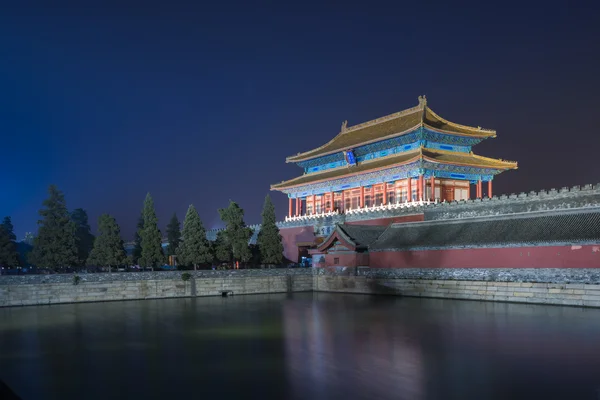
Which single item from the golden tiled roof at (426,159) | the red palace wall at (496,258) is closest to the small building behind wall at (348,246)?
the red palace wall at (496,258)

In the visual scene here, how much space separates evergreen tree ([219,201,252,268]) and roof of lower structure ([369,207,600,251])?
8.76 meters

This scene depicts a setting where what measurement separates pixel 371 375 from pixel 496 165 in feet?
112

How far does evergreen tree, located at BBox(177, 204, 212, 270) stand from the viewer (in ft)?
114

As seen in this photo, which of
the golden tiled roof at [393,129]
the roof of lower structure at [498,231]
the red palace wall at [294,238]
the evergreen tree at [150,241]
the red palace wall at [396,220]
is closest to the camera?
the roof of lower structure at [498,231]

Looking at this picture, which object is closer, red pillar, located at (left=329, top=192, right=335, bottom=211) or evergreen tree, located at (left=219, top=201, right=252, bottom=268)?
evergreen tree, located at (left=219, top=201, right=252, bottom=268)

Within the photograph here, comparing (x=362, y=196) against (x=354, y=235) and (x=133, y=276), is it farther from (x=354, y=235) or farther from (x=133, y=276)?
(x=133, y=276)

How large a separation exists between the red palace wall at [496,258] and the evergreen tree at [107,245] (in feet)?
51.7

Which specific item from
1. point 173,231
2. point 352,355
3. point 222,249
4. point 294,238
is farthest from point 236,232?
point 352,355

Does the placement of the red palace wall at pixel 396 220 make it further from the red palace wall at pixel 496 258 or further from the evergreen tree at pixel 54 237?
the evergreen tree at pixel 54 237

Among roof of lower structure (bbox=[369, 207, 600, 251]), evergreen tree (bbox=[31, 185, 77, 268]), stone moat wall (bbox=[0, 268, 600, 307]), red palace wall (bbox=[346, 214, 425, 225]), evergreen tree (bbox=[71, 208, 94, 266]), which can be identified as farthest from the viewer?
evergreen tree (bbox=[71, 208, 94, 266])

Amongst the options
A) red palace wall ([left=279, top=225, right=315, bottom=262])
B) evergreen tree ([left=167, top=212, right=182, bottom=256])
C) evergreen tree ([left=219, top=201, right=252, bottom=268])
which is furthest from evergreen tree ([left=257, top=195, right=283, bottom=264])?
evergreen tree ([left=167, top=212, right=182, bottom=256])

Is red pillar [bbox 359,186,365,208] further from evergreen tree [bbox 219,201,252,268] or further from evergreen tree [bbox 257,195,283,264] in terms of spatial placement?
evergreen tree [bbox 219,201,252,268]

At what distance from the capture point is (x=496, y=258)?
1040 inches

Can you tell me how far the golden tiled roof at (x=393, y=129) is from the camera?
4184 cm
